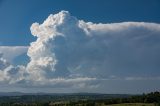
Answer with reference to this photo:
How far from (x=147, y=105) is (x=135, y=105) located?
257 inches

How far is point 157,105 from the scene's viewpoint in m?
182

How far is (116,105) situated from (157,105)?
89.0 feet

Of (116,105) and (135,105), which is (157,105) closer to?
(135,105)

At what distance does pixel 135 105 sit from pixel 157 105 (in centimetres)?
1219

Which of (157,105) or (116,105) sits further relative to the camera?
(116,105)

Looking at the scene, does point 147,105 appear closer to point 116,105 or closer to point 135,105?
point 135,105

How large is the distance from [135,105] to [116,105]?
15828mm

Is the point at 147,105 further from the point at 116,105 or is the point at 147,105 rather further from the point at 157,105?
the point at 116,105

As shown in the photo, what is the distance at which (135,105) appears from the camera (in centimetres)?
18675

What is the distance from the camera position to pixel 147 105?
185625mm

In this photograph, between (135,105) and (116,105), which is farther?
(116,105)

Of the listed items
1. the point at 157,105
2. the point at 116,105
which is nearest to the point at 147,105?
the point at 157,105

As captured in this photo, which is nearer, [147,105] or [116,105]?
[147,105]
